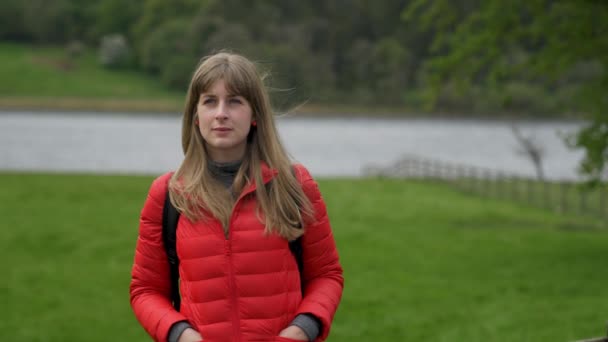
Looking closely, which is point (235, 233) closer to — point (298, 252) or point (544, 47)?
point (298, 252)

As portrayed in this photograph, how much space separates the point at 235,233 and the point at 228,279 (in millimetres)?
164

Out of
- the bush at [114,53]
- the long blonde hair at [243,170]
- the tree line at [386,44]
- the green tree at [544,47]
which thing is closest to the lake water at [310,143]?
the tree line at [386,44]

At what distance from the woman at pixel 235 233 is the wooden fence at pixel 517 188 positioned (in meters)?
21.1

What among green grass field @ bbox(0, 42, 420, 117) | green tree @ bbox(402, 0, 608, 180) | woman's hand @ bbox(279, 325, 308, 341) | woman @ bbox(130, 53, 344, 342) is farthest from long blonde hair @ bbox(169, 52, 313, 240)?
green grass field @ bbox(0, 42, 420, 117)

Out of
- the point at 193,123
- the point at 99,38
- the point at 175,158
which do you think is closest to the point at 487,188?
the point at 175,158

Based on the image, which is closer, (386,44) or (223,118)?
(223,118)

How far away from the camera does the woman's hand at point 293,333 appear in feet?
9.91

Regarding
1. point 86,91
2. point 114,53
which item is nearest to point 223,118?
point 114,53

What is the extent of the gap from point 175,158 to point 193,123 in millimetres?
52399

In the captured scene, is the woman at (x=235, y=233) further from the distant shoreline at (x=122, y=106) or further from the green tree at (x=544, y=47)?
the distant shoreline at (x=122, y=106)

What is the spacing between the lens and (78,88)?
93812mm

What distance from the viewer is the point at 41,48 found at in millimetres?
104562

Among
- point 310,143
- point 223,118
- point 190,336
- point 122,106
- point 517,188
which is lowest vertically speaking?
point 122,106

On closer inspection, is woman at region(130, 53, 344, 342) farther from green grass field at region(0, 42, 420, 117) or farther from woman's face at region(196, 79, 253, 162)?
green grass field at region(0, 42, 420, 117)
